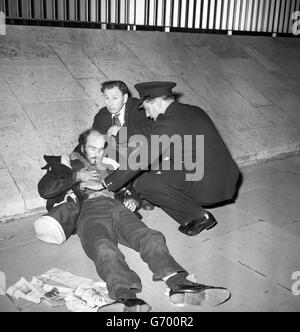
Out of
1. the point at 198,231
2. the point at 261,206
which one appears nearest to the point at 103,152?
the point at 198,231

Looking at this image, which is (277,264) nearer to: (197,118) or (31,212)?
(197,118)

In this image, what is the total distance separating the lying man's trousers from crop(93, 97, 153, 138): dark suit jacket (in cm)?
109

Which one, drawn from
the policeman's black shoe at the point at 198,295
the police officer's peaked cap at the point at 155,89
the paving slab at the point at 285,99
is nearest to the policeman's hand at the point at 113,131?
the police officer's peaked cap at the point at 155,89

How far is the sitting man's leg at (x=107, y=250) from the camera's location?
2.47 meters

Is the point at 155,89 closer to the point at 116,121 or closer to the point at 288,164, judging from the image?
the point at 116,121

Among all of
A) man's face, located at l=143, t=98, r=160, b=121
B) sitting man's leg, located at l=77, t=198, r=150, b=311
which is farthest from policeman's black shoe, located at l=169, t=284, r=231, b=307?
man's face, located at l=143, t=98, r=160, b=121

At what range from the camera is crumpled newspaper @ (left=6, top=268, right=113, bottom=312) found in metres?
2.52

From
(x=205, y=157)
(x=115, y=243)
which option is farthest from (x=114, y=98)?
(x=115, y=243)

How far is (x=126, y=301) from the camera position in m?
2.38

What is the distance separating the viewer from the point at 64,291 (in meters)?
2.67

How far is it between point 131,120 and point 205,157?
1023mm

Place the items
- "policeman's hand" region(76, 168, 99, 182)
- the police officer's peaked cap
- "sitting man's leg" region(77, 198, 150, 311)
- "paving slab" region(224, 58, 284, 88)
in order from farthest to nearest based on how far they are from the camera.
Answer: "paving slab" region(224, 58, 284, 88), the police officer's peaked cap, "policeman's hand" region(76, 168, 99, 182), "sitting man's leg" region(77, 198, 150, 311)

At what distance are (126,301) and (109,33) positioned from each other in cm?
600

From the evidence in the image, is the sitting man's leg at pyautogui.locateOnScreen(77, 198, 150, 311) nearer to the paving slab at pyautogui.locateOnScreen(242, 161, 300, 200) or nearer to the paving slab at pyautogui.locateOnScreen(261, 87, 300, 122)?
the paving slab at pyautogui.locateOnScreen(242, 161, 300, 200)
